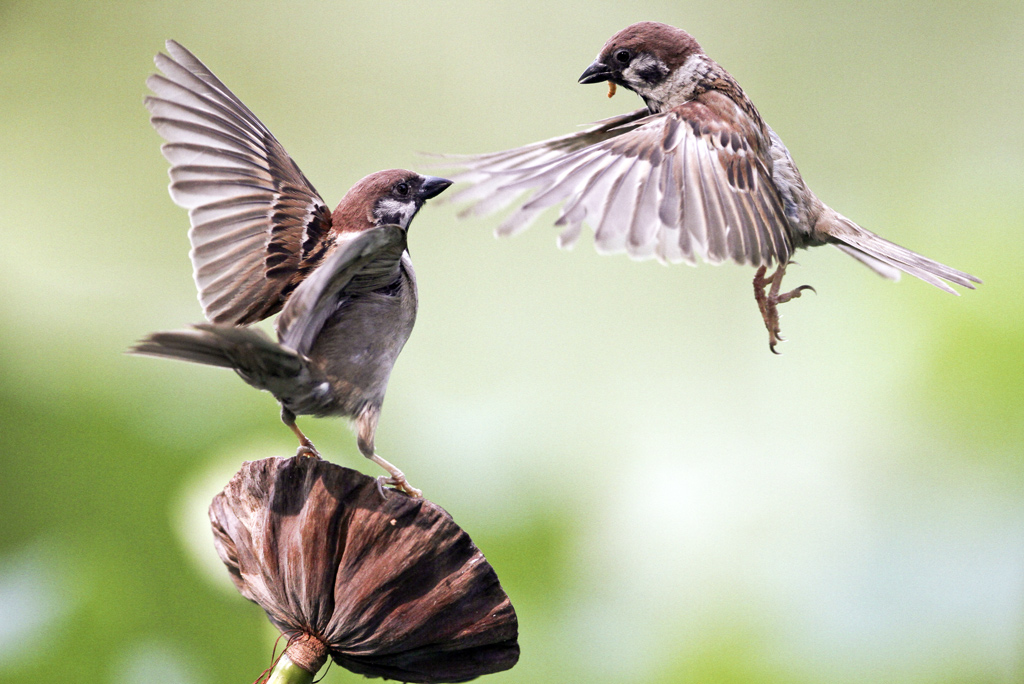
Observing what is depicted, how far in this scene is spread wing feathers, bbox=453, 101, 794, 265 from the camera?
2.46ft

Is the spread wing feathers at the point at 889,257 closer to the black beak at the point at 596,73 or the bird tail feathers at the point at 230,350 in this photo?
the black beak at the point at 596,73

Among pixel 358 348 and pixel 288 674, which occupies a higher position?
pixel 358 348

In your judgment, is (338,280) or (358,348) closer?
(338,280)

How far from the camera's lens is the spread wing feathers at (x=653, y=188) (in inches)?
29.5

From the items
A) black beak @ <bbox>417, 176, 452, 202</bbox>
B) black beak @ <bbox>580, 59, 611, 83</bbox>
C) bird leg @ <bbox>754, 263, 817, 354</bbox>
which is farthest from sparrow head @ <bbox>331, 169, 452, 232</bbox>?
bird leg @ <bbox>754, 263, 817, 354</bbox>

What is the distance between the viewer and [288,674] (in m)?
0.72

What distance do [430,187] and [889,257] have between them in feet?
1.58

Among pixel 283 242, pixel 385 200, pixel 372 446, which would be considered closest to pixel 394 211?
pixel 385 200

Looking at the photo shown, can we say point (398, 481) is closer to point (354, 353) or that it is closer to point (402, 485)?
point (402, 485)

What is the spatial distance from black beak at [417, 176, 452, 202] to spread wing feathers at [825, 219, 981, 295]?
410 millimetres

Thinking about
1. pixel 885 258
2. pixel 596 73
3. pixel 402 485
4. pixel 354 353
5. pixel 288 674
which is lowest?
pixel 288 674

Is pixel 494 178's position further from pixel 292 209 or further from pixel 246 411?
pixel 246 411

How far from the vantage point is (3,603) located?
5.76 ft

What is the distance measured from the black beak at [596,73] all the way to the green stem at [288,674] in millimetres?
612
